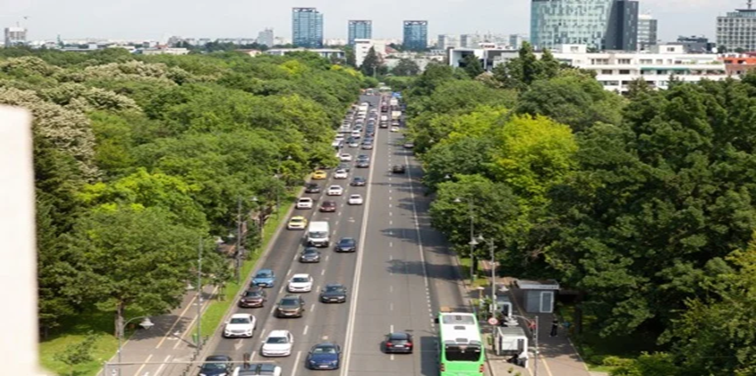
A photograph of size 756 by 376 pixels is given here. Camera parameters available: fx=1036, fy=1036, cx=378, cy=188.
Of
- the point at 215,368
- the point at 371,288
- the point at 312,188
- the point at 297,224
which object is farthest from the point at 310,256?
the point at 312,188

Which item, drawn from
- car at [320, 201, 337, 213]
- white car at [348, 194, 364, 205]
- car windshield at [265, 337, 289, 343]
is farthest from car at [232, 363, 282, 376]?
white car at [348, 194, 364, 205]

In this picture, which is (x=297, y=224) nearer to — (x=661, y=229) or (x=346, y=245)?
(x=346, y=245)

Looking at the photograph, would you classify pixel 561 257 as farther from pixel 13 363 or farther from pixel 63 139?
pixel 13 363

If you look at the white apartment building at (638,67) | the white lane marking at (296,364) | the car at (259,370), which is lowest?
the white lane marking at (296,364)

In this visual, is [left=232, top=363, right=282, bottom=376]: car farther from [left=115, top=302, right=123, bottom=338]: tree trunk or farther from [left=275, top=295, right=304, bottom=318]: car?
[left=275, top=295, right=304, bottom=318]: car

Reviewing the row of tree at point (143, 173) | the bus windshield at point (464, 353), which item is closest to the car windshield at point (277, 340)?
the row of tree at point (143, 173)

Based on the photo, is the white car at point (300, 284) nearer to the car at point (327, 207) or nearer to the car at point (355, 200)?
the car at point (327, 207)
